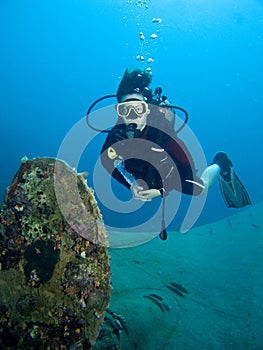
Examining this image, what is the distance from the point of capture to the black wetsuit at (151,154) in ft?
16.0

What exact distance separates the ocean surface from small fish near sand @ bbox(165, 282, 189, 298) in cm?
3279

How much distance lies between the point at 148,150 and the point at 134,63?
5284 cm

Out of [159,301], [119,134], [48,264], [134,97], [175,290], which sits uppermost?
[134,97]

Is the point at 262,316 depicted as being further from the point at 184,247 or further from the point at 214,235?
the point at 214,235

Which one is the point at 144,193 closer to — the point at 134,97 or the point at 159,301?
the point at 134,97

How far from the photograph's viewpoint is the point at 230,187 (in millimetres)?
7641

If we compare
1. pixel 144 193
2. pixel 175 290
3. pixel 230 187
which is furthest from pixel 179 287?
pixel 144 193

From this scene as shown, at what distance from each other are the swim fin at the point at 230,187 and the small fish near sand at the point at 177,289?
248cm

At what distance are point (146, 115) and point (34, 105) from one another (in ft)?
308

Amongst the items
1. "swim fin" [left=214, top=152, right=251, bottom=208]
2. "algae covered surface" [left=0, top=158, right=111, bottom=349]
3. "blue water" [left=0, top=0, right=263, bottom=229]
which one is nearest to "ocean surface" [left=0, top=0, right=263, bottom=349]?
"blue water" [left=0, top=0, right=263, bottom=229]

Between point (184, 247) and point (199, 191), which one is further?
point (184, 247)

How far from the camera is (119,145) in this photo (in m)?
5.07

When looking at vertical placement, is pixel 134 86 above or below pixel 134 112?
above

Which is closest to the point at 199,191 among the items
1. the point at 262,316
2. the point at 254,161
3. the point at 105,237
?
the point at 262,316
